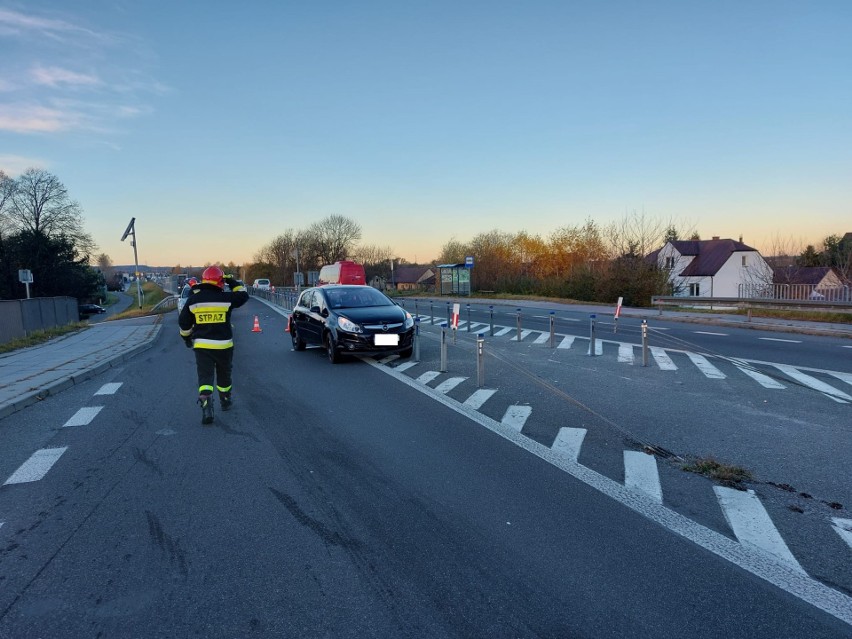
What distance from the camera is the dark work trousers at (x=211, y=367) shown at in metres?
7.64

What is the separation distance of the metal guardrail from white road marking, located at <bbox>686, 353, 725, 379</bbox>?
11.0 m

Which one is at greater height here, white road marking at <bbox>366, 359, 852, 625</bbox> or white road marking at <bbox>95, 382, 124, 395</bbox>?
white road marking at <bbox>366, 359, 852, 625</bbox>

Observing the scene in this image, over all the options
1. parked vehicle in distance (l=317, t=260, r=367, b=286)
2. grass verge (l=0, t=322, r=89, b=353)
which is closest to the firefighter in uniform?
grass verge (l=0, t=322, r=89, b=353)

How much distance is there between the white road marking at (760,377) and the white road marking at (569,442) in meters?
4.76

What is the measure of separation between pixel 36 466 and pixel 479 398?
558cm

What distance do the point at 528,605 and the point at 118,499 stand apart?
3.53m

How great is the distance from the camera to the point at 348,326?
12578 mm

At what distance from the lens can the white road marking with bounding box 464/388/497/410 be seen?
8602mm

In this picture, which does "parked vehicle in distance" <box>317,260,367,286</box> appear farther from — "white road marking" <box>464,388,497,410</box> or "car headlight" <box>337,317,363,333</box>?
"white road marking" <box>464,388,497,410</box>

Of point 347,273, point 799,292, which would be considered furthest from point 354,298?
point 347,273

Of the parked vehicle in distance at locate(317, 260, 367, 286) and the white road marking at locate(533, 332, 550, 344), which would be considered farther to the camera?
the parked vehicle in distance at locate(317, 260, 367, 286)

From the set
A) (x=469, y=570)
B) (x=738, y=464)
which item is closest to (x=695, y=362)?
(x=738, y=464)

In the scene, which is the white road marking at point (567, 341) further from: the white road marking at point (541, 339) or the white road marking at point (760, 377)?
the white road marking at point (760, 377)

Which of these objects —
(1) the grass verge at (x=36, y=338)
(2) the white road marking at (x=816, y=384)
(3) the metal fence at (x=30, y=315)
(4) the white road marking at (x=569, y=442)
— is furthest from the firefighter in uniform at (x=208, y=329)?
(3) the metal fence at (x=30, y=315)
